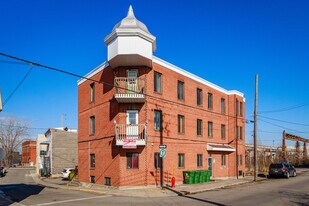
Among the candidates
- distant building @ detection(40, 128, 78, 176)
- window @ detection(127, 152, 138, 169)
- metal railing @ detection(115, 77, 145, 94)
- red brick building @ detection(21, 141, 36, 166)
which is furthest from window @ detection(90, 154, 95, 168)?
red brick building @ detection(21, 141, 36, 166)

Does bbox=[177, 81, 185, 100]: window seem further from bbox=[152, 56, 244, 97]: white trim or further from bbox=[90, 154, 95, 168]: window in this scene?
bbox=[90, 154, 95, 168]: window

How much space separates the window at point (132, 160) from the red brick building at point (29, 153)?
9005 cm

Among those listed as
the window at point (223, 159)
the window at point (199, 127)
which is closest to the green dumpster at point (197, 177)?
the window at point (199, 127)

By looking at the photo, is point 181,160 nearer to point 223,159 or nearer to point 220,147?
point 220,147

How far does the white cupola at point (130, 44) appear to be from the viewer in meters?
22.0

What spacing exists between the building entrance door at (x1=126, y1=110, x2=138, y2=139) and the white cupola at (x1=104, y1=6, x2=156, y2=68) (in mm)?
3623

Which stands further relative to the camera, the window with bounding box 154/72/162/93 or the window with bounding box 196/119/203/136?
the window with bounding box 196/119/203/136

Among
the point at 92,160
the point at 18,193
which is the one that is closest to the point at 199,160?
the point at 92,160

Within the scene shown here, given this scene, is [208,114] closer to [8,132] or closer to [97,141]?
[97,141]

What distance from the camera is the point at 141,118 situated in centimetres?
2402

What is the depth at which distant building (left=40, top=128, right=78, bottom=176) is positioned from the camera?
4491 centimetres

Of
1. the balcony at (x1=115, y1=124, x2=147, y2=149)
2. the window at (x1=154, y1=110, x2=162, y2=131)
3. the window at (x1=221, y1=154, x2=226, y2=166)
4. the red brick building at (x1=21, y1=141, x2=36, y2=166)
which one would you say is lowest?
the red brick building at (x1=21, y1=141, x2=36, y2=166)

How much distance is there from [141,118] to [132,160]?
3.07 m

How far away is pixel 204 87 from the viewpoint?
1254 inches
